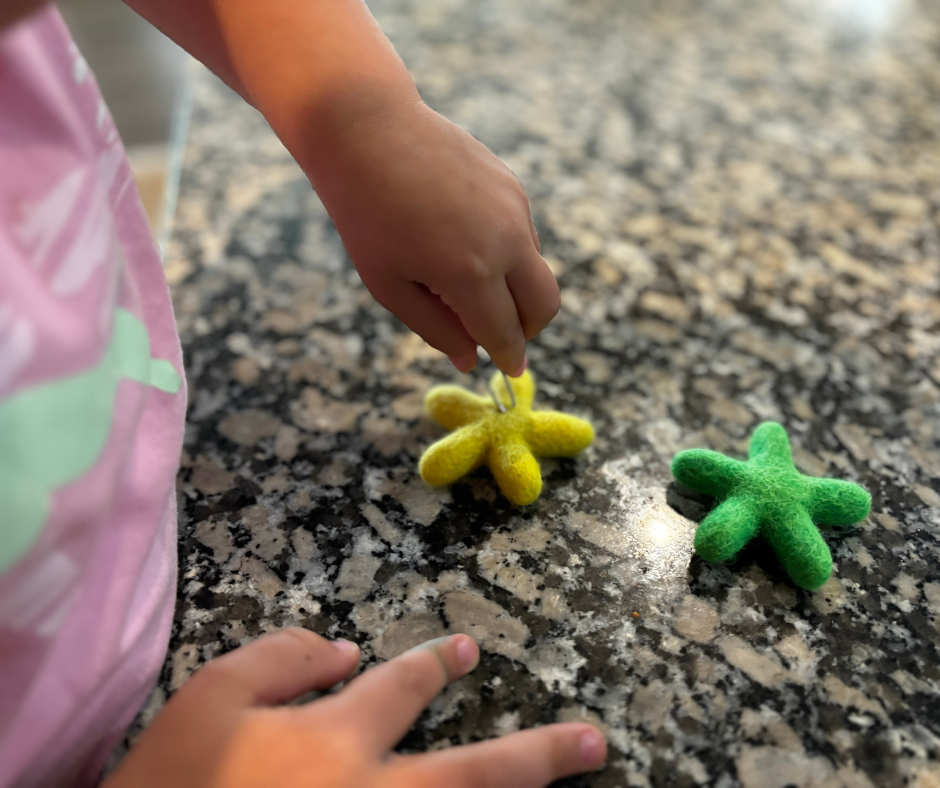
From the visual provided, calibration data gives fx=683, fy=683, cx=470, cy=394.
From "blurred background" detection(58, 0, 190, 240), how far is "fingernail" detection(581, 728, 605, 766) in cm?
196

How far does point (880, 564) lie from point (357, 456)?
1.34ft

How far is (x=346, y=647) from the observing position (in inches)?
17.2

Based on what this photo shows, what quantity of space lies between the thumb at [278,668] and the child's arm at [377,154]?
8.9 inches

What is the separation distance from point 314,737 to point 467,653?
0.11m

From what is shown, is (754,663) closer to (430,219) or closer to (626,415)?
(626,415)

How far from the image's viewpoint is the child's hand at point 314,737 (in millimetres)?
365

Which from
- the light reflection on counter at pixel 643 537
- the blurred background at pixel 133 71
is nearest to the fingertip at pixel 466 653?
the light reflection on counter at pixel 643 537

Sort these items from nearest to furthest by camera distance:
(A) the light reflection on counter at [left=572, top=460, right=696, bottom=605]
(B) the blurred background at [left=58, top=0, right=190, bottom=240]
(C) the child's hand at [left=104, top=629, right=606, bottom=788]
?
(C) the child's hand at [left=104, top=629, right=606, bottom=788], (A) the light reflection on counter at [left=572, top=460, right=696, bottom=605], (B) the blurred background at [left=58, top=0, right=190, bottom=240]

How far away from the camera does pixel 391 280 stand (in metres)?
0.46

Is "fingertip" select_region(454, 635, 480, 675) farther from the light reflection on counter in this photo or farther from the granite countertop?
the light reflection on counter

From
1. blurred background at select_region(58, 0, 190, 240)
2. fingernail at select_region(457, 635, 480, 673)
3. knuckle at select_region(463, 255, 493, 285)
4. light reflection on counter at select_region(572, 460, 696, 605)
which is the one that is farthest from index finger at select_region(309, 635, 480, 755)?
blurred background at select_region(58, 0, 190, 240)

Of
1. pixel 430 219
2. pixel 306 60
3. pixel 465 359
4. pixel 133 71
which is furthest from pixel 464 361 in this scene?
pixel 133 71

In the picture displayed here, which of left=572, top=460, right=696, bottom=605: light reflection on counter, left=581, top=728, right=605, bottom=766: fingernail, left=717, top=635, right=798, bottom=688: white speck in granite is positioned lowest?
left=581, top=728, right=605, bottom=766: fingernail

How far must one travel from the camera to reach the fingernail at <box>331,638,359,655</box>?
→ 43cm
